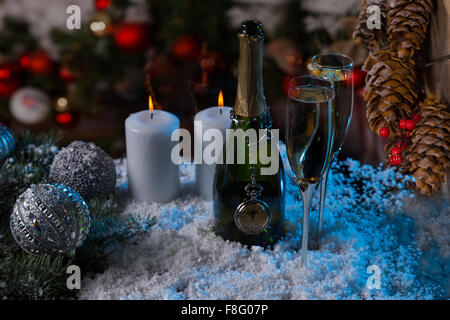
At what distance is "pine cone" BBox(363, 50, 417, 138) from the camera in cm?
86

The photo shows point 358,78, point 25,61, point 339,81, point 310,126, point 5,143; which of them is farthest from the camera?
point 25,61

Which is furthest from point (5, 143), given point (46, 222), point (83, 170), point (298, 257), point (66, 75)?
point (298, 257)

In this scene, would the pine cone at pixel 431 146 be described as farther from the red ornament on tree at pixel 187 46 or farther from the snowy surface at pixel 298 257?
the red ornament on tree at pixel 187 46

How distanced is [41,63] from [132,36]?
0.29m

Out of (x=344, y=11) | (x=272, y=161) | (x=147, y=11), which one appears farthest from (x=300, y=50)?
(x=272, y=161)

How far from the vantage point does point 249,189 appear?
0.83 m

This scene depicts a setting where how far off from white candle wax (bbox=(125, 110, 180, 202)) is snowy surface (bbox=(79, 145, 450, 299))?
3 centimetres

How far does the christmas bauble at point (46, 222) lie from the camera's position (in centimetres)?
74

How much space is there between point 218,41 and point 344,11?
0.38 m

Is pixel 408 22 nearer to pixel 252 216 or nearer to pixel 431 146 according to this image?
pixel 431 146

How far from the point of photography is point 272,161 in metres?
0.85

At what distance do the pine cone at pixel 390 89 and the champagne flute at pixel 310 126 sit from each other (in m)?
0.22

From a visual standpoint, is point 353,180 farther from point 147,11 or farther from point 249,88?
point 147,11
